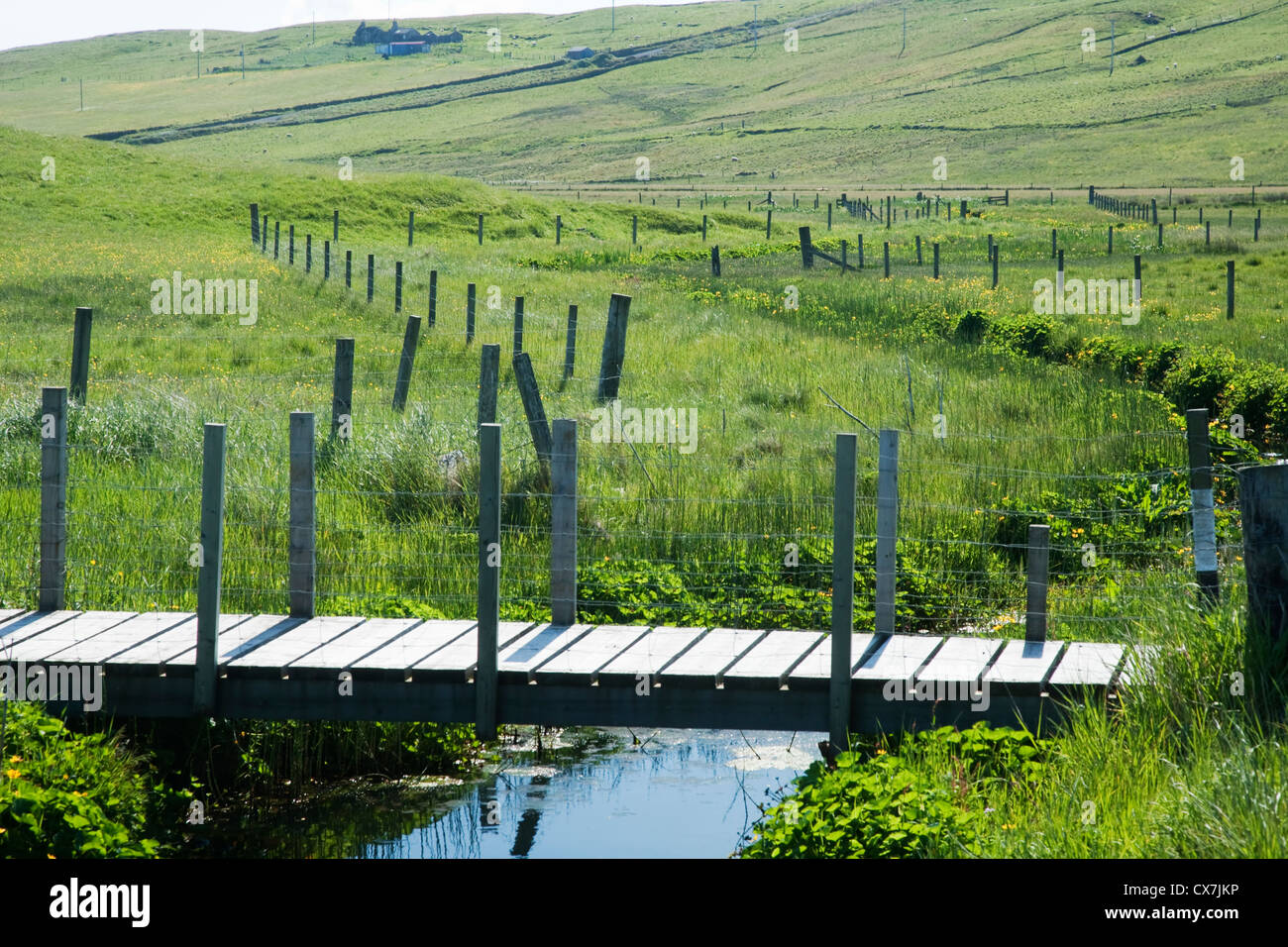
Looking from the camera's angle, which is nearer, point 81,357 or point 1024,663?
point 1024,663

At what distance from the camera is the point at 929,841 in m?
4.59

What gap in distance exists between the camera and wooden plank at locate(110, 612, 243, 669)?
6324 mm

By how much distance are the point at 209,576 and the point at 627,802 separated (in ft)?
8.09

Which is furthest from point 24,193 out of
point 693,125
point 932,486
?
point 693,125

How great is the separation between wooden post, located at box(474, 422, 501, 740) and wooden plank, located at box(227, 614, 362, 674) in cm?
98

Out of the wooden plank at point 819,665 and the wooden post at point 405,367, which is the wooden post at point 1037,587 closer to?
the wooden plank at point 819,665

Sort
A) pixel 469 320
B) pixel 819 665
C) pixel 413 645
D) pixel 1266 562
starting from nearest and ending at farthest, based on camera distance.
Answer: pixel 1266 562 → pixel 819 665 → pixel 413 645 → pixel 469 320

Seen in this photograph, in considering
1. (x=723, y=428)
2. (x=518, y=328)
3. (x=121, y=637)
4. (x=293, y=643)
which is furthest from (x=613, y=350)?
(x=121, y=637)

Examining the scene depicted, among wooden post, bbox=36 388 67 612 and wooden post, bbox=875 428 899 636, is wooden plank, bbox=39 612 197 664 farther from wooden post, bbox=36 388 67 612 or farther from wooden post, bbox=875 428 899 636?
wooden post, bbox=875 428 899 636

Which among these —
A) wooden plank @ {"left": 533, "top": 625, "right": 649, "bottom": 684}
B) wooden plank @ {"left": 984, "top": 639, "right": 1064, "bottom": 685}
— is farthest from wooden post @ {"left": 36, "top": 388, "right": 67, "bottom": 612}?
wooden plank @ {"left": 984, "top": 639, "right": 1064, "bottom": 685}

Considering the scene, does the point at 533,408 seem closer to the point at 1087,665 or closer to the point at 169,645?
the point at 169,645

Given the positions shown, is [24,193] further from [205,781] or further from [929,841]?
[929,841]

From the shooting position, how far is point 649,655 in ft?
21.2

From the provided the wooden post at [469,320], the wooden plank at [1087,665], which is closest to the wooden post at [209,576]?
the wooden plank at [1087,665]
